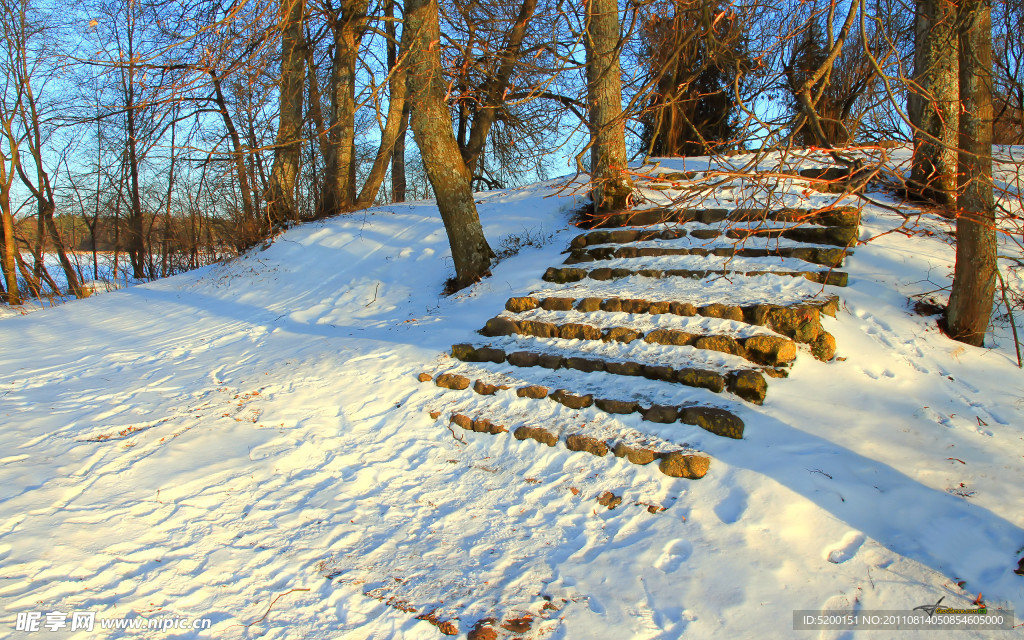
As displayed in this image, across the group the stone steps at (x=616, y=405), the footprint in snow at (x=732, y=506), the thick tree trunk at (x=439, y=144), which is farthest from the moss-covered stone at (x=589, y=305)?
the footprint in snow at (x=732, y=506)

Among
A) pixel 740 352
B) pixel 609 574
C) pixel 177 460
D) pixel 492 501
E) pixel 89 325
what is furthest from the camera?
pixel 89 325

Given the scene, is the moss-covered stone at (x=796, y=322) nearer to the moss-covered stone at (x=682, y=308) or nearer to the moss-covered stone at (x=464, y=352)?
the moss-covered stone at (x=682, y=308)

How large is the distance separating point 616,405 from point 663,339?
1.00 meters

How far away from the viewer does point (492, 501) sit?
12.2 feet

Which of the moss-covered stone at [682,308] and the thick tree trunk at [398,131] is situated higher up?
the thick tree trunk at [398,131]

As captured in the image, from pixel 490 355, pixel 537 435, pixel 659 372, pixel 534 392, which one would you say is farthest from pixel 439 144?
pixel 537 435

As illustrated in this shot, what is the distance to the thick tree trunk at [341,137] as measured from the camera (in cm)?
1078

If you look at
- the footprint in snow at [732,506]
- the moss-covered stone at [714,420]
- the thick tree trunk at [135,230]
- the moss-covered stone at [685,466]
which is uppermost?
the thick tree trunk at [135,230]

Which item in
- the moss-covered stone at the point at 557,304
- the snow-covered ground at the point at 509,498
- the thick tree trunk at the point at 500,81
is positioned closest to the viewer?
the snow-covered ground at the point at 509,498

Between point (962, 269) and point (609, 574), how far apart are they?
423cm

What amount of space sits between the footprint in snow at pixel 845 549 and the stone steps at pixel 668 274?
238cm

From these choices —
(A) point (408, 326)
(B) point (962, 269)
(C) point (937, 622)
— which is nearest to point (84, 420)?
(A) point (408, 326)

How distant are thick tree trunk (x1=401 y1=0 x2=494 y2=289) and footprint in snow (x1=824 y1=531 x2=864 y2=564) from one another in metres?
5.42

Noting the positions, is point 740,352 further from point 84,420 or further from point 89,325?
point 89,325
